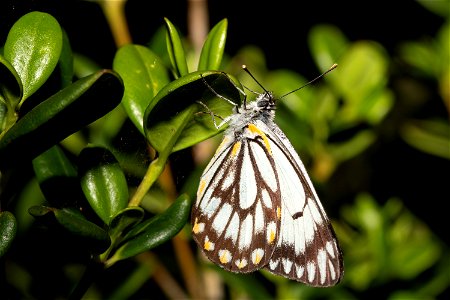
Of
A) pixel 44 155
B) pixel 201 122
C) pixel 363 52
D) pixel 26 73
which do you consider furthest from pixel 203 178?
pixel 363 52

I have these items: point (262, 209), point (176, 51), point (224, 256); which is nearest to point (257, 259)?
point (224, 256)

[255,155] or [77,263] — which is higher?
[255,155]

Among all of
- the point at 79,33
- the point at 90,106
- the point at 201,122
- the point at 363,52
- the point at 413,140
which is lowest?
the point at 413,140

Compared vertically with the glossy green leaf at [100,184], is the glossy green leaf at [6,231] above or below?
above

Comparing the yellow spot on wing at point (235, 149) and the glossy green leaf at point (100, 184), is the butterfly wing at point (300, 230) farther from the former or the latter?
the glossy green leaf at point (100, 184)

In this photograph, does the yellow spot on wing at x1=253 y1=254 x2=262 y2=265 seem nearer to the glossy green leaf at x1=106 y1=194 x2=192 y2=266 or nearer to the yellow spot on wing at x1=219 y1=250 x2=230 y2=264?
the yellow spot on wing at x1=219 y1=250 x2=230 y2=264

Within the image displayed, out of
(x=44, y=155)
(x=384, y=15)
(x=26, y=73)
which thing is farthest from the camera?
(x=384, y=15)

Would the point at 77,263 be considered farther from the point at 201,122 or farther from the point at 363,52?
the point at 363,52

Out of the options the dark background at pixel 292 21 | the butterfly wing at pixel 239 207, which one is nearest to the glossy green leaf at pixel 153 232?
the butterfly wing at pixel 239 207
